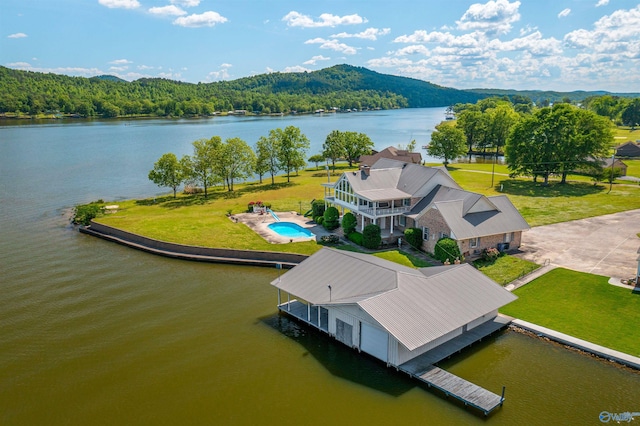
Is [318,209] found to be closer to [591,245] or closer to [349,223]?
[349,223]

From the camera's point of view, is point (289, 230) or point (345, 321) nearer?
point (345, 321)

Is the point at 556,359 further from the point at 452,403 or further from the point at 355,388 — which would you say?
the point at 355,388

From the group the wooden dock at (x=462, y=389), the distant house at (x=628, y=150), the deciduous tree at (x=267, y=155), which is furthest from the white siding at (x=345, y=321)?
the distant house at (x=628, y=150)

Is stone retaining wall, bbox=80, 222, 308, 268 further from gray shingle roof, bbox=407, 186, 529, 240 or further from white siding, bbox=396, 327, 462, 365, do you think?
white siding, bbox=396, 327, 462, 365

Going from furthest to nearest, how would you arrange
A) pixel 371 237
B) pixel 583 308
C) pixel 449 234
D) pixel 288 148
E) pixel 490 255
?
pixel 288 148 → pixel 371 237 → pixel 449 234 → pixel 490 255 → pixel 583 308

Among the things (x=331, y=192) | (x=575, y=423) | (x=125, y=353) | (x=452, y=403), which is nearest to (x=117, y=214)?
(x=331, y=192)

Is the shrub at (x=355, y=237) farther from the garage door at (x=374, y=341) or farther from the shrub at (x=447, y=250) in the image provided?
the garage door at (x=374, y=341)

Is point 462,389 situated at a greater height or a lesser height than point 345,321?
lesser

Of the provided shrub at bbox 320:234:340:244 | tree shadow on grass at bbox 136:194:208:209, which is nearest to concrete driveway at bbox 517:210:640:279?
shrub at bbox 320:234:340:244

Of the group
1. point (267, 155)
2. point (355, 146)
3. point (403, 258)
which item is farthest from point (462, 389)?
point (355, 146)
